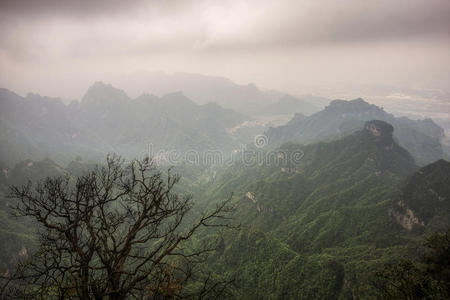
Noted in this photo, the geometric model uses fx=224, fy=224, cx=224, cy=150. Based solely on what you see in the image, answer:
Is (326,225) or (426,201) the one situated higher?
(426,201)

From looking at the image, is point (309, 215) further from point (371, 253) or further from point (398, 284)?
point (398, 284)

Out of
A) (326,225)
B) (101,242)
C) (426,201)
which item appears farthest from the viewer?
(326,225)

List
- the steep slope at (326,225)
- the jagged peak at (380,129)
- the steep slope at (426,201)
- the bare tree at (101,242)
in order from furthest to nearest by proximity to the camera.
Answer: the jagged peak at (380,129)
the steep slope at (426,201)
the steep slope at (326,225)
the bare tree at (101,242)

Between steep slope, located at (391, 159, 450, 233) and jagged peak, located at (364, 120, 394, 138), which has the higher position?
jagged peak, located at (364, 120, 394, 138)

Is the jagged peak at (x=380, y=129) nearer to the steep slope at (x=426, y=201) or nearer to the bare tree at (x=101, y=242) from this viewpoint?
the steep slope at (x=426, y=201)

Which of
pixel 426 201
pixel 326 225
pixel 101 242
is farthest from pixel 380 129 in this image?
pixel 101 242

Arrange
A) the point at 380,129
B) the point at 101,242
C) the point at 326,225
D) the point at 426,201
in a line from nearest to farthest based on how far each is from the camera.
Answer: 1. the point at 101,242
2. the point at 426,201
3. the point at 326,225
4. the point at 380,129

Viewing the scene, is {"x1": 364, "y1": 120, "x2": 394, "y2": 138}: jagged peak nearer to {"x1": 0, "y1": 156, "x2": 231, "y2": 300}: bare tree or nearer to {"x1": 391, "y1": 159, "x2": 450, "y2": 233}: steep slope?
{"x1": 391, "y1": 159, "x2": 450, "y2": 233}: steep slope

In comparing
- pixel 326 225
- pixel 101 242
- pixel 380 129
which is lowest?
pixel 326 225

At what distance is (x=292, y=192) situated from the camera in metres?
105

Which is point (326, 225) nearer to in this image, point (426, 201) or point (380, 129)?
point (426, 201)

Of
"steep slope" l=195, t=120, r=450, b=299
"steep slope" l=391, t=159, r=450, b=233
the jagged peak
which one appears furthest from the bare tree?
the jagged peak

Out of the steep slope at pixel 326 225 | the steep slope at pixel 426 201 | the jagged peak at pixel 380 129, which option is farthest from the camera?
the jagged peak at pixel 380 129

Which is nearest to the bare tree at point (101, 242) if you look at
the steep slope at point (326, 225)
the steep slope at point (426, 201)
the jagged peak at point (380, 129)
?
the steep slope at point (326, 225)
